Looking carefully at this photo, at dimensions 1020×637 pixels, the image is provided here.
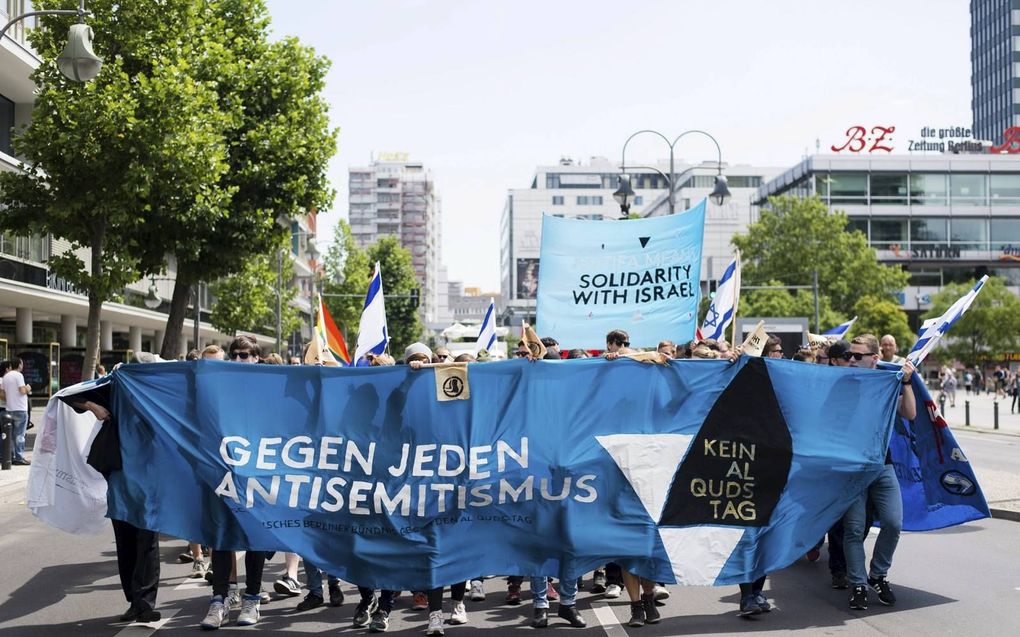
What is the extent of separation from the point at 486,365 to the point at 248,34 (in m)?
26.4

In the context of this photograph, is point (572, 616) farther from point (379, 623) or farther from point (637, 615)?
point (379, 623)

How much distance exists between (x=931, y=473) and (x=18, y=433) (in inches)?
680

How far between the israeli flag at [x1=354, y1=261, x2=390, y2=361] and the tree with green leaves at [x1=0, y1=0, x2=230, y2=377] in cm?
1210

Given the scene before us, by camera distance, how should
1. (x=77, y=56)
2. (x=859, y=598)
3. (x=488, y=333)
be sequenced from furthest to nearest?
(x=488, y=333)
(x=77, y=56)
(x=859, y=598)

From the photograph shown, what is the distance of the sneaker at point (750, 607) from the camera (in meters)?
8.02

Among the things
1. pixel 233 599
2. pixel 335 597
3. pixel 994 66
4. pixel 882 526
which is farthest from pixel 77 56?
pixel 994 66

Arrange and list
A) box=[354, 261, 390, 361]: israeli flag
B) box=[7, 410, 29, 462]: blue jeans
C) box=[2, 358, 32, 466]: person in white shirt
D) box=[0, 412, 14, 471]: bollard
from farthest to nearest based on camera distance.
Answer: box=[7, 410, 29, 462]: blue jeans, box=[2, 358, 32, 466]: person in white shirt, box=[0, 412, 14, 471]: bollard, box=[354, 261, 390, 361]: israeli flag

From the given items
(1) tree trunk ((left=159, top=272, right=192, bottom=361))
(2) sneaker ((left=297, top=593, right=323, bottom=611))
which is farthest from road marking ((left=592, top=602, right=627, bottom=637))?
(1) tree trunk ((left=159, top=272, right=192, bottom=361))

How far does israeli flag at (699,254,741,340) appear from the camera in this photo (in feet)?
40.3

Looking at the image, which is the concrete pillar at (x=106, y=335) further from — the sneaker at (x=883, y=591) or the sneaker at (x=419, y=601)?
the sneaker at (x=883, y=591)

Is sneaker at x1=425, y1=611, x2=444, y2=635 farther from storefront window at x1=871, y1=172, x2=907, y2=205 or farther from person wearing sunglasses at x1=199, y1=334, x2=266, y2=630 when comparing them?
storefront window at x1=871, y1=172, x2=907, y2=205

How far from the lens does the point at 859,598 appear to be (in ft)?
27.1

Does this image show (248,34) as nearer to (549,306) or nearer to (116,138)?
(116,138)

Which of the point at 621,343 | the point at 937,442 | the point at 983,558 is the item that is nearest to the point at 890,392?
the point at 937,442
